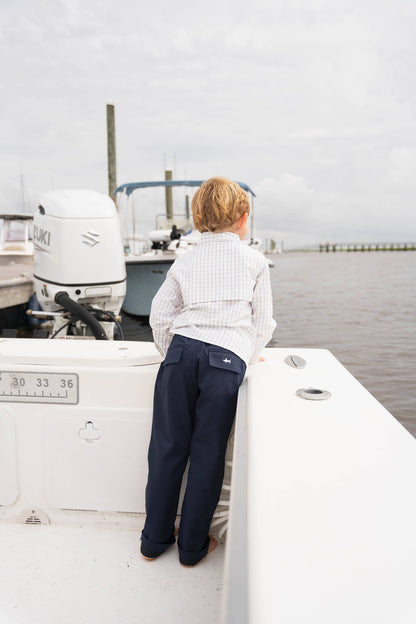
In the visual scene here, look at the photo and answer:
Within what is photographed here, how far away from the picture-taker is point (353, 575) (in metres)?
0.68

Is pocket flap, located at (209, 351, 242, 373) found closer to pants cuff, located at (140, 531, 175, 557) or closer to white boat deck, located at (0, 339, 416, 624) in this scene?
white boat deck, located at (0, 339, 416, 624)

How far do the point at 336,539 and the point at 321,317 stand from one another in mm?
10053

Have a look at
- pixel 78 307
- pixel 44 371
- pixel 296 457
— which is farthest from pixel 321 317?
pixel 296 457

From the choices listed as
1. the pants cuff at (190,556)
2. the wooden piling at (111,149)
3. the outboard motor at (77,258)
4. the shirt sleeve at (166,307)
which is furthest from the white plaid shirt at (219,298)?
the wooden piling at (111,149)

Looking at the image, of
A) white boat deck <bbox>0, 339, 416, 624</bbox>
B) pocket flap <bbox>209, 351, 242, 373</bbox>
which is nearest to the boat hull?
white boat deck <bbox>0, 339, 416, 624</bbox>

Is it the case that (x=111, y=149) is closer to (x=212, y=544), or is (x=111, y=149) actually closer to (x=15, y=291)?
(x=15, y=291)

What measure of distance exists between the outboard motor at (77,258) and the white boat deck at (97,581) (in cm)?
225

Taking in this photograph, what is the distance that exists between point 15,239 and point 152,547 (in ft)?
38.7

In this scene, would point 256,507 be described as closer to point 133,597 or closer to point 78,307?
point 133,597

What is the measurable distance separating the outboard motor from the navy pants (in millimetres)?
2470

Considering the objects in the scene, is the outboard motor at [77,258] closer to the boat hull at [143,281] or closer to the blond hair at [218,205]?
the blond hair at [218,205]

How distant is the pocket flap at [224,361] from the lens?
1.52 m

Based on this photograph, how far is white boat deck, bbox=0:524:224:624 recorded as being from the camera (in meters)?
1.53

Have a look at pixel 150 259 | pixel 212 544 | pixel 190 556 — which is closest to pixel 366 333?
pixel 150 259
